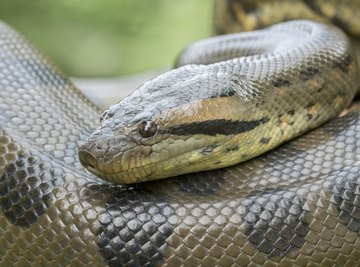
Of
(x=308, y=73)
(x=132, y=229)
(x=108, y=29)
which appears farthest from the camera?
(x=108, y=29)

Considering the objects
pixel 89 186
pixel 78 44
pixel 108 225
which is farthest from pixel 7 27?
pixel 78 44

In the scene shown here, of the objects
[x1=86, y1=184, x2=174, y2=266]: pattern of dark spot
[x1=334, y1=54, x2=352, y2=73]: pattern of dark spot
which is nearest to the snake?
[x1=86, y1=184, x2=174, y2=266]: pattern of dark spot

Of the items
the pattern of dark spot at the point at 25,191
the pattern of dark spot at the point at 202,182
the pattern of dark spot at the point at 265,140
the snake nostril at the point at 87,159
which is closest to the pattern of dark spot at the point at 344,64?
the pattern of dark spot at the point at 265,140

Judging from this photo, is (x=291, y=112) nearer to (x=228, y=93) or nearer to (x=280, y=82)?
(x=280, y=82)

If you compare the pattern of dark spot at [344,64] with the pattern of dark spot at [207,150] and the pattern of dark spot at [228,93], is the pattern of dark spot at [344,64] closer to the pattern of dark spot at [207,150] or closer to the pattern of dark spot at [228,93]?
the pattern of dark spot at [228,93]

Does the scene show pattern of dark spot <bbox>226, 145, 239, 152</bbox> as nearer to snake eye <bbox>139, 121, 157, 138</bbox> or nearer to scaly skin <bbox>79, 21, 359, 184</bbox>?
scaly skin <bbox>79, 21, 359, 184</bbox>

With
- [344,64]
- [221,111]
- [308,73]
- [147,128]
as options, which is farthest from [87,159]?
[344,64]
